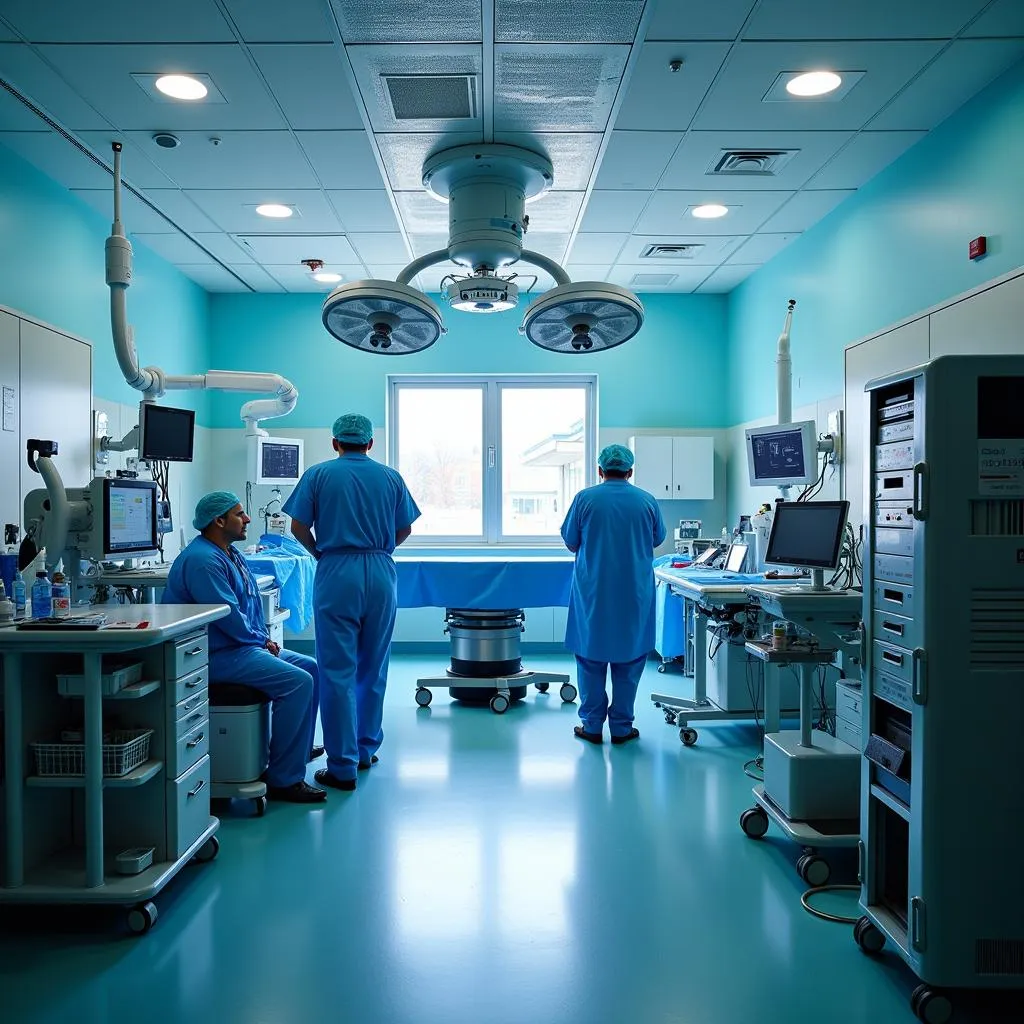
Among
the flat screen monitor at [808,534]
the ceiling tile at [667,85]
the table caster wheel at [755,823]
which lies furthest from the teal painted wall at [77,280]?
the table caster wheel at [755,823]

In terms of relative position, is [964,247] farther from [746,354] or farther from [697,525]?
[697,525]

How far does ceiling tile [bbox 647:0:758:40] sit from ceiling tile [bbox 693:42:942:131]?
15 cm

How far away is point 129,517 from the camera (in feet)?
11.8

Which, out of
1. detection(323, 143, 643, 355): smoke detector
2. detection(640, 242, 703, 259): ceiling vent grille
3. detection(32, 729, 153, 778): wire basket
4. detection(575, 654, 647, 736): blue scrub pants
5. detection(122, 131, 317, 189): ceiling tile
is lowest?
detection(575, 654, 647, 736): blue scrub pants

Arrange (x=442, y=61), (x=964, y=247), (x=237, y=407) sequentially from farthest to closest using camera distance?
(x=237, y=407)
(x=964, y=247)
(x=442, y=61)

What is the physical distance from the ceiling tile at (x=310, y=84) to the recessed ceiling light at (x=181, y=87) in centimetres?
30

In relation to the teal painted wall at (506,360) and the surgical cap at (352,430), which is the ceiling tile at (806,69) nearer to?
the surgical cap at (352,430)

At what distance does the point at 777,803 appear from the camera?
284cm

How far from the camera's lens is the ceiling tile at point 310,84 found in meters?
3.04

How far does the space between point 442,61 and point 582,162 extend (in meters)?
1.10

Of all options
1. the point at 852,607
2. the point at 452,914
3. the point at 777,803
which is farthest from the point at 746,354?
the point at 452,914

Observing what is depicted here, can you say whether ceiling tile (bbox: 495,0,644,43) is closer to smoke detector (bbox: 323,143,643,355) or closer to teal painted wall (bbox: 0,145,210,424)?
smoke detector (bbox: 323,143,643,355)

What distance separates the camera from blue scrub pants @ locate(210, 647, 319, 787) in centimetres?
319

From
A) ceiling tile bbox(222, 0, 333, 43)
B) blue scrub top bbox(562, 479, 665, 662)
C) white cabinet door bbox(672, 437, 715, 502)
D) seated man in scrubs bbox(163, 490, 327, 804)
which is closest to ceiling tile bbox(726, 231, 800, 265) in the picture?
white cabinet door bbox(672, 437, 715, 502)
